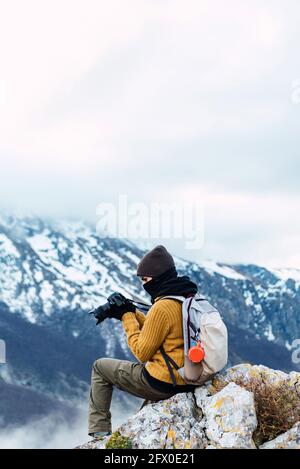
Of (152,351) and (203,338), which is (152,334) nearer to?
(152,351)

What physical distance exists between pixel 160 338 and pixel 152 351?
14.3 inches

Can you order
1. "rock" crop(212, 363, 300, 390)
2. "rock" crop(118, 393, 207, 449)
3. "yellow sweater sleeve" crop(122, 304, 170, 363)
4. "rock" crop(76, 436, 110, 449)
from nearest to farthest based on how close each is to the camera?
"rock" crop(118, 393, 207, 449), "rock" crop(76, 436, 110, 449), "yellow sweater sleeve" crop(122, 304, 170, 363), "rock" crop(212, 363, 300, 390)

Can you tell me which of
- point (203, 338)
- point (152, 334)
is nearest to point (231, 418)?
point (203, 338)

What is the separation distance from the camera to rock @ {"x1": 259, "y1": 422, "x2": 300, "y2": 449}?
1114 cm

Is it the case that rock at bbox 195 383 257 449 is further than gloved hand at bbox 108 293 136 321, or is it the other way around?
gloved hand at bbox 108 293 136 321

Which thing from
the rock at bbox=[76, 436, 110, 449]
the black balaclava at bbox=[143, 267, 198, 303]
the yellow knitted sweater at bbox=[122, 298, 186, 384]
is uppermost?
the black balaclava at bbox=[143, 267, 198, 303]

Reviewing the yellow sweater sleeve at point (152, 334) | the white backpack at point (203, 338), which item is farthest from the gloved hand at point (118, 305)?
the white backpack at point (203, 338)

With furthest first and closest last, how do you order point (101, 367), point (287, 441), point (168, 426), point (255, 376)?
point (255, 376)
point (101, 367)
point (168, 426)
point (287, 441)

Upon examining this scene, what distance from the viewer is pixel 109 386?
1370 centimetres

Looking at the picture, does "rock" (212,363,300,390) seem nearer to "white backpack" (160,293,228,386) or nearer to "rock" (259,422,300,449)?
"white backpack" (160,293,228,386)

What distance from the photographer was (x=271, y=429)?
39.6ft

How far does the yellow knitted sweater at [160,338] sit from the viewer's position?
41.9ft

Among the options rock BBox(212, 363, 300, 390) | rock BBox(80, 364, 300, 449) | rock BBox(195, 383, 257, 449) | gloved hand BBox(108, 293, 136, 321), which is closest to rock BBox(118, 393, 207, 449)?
rock BBox(80, 364, 300, 449)

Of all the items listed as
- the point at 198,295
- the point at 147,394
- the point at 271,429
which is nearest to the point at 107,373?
the point at 147,394
